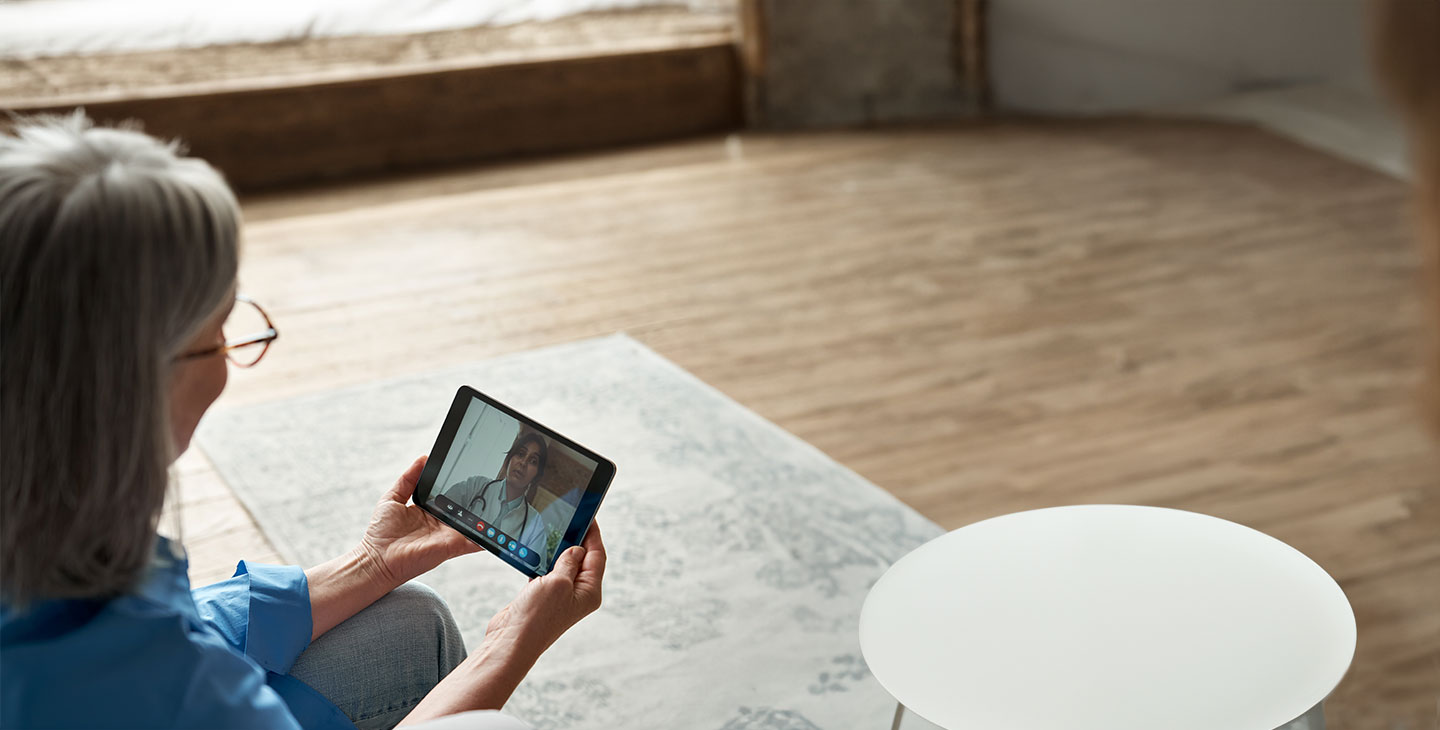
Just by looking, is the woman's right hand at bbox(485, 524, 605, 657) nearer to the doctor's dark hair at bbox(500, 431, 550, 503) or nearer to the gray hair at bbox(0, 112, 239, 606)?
the doctor's dark hair at bbox(500, 431, 550, 503)

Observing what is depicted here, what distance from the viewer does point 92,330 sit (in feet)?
2.44

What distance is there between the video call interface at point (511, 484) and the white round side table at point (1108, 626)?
33 cm

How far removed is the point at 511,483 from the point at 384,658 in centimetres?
18

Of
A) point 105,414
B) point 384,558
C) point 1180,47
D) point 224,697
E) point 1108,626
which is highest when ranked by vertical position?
point 105,414

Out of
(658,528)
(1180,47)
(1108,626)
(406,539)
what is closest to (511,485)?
(406,539)

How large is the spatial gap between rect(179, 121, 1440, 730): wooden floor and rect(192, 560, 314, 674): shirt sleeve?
99cm

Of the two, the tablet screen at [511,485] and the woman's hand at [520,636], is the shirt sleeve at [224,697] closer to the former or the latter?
the woman's hand at [520,636]

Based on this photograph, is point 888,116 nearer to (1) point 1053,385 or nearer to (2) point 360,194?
(2) point 360,194

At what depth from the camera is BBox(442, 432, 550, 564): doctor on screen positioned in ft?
3.88

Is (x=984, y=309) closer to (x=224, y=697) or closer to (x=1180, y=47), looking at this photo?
(x=1180, y=47)

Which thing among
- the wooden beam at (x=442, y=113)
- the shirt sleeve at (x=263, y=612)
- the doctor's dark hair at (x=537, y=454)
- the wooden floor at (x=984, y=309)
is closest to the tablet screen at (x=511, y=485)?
the doctor's dark hair at (x=537, y=454)

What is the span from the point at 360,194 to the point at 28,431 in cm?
378

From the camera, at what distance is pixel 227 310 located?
2.81ft

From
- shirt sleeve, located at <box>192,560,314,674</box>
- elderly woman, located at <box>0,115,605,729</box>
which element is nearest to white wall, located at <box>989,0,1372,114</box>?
shirt sleeve, located at <box>192,560,314,674</box>
